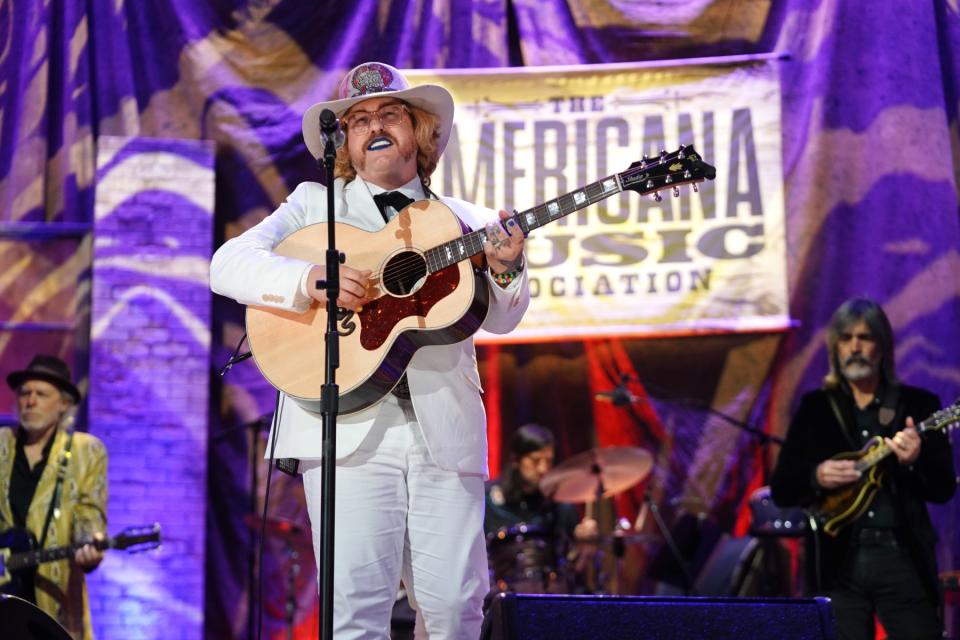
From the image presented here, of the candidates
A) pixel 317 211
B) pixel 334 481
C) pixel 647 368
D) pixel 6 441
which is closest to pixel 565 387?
pixel 647 368

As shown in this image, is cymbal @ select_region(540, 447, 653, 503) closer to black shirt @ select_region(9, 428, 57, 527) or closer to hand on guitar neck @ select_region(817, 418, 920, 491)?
hand on guitar neck @ select_region(817, 418, 920, 491)

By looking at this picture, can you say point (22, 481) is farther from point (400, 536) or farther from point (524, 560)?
point (400, 536)

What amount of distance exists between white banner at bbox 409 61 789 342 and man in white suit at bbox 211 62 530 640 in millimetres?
3957

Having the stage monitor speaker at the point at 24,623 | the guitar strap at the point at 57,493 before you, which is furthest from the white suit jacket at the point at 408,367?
the guitar strap at the point at 57,493

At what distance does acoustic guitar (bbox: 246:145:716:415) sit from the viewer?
3.42 m

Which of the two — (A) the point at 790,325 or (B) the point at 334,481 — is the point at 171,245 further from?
(B) the point at 334,481

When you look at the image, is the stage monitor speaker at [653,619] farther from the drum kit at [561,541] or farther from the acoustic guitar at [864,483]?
the drum kit at [561,541]

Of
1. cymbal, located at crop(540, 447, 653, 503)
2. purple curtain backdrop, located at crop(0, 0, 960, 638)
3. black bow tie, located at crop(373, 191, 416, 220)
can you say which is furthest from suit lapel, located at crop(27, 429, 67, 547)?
black bow tie, located at crop(373, 191, 416, 220)

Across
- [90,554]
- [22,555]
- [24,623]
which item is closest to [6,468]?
[22,555]

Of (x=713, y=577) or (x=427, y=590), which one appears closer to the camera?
(x=427, y=590)

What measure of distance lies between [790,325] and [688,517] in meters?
1.32

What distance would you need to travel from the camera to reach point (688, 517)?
7.52 meters

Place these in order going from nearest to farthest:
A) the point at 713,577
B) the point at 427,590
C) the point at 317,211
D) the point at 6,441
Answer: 1. the point at 427,590
2. the point at 317,211
3. the point at 6,441
4. the point at 713,577

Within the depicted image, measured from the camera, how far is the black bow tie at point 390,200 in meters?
3.71
